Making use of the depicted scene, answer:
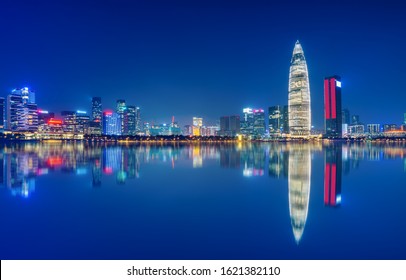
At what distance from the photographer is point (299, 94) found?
4764 inches

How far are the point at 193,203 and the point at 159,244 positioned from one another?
12.7 ft

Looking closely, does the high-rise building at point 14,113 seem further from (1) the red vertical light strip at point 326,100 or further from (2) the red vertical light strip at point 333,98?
(2) the red vertical light strip at point 333,98

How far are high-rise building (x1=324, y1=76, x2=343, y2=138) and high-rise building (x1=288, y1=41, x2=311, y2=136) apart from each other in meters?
46.9

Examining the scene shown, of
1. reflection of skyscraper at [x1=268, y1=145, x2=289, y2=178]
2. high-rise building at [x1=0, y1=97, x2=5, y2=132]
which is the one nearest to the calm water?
reflection of skyscraper at [x1=268, y1=145, x2=289, y2=178]

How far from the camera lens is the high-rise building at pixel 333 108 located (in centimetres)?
16800

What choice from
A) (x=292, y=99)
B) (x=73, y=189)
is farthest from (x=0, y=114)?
(x=73, y=189)

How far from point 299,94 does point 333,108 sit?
193ft

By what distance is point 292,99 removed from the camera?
125 metres

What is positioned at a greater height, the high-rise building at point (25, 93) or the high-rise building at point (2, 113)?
the high-rise building at point (25, 93)

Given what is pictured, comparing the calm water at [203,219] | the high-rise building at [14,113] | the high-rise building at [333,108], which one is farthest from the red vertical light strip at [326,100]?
the calm water at [203,219]

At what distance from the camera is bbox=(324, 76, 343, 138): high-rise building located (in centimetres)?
16800


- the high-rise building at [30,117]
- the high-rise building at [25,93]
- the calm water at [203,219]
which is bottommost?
the calm water at [203,219]

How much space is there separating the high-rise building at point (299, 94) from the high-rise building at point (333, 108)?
46901mm
